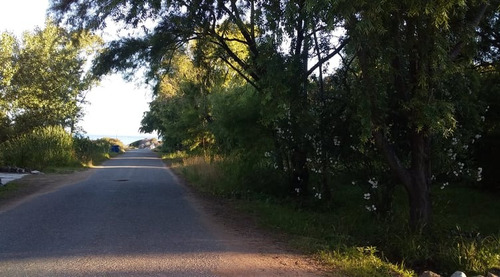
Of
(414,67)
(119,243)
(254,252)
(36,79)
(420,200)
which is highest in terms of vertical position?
(36,79)

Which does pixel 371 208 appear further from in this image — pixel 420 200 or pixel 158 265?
pixel 158 265

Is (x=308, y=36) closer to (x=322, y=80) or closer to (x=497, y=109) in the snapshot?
(x=322, y=80)

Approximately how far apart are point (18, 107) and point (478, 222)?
64.5 feet

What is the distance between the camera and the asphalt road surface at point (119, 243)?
6.16 meters

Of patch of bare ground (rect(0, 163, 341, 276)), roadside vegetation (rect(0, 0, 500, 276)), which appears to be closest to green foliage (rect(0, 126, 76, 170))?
roadside vegetation (rect(0, 0, 500, 276))

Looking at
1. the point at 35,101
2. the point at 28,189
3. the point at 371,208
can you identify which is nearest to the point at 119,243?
the point at 371,208

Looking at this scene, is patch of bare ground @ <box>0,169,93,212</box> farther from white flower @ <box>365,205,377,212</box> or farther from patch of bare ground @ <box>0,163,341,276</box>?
white flower @ <box>365,205,377,212</box>

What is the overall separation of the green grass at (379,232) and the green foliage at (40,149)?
1288 cm

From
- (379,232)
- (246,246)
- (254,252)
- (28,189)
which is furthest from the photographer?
(28,189)

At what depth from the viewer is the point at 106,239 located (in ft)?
25.9

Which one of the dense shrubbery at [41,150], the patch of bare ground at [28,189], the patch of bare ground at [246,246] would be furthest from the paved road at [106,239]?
the dense shrubbery at [41,150]

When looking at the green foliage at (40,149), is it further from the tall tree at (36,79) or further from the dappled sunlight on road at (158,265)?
the dappled sunlight on road at (158,265)

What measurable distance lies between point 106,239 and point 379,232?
5457mm

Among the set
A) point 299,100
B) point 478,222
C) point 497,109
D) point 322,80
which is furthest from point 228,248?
point 497,109
